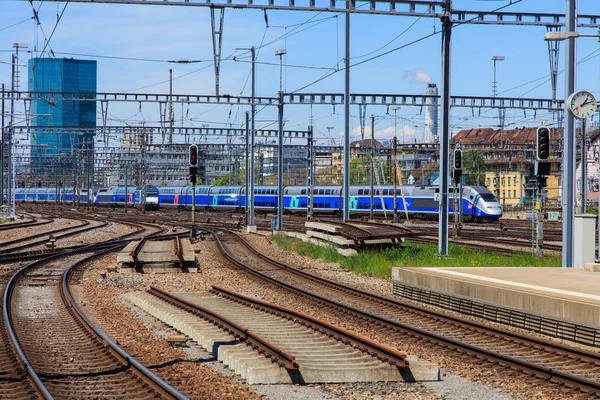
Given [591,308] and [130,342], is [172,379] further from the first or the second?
[591,308]

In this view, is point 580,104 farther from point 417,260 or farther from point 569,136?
point 417,260

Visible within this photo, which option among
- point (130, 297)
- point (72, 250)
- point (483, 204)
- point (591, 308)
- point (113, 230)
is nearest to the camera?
point (591, 308)

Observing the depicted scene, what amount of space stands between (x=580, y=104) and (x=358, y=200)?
49541 millimetres

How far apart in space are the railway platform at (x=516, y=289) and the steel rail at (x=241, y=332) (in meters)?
4.62

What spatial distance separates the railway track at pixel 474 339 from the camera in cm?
1023

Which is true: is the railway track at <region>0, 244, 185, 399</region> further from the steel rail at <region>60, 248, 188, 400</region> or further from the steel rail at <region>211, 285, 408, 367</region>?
the steel rail at <region>211, 285, 408, 367</region>

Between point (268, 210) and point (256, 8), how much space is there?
57.3 meters

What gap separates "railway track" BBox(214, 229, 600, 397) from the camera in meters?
10.2

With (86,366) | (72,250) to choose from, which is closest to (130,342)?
(86,366)

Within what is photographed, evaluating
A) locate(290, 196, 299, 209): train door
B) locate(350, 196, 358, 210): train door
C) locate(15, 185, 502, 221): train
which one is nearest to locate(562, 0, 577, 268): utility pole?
locate(15, 185, 502, 221): train

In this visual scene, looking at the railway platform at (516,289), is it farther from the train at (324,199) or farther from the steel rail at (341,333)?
the train at (324,199)

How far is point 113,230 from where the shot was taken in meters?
51.0

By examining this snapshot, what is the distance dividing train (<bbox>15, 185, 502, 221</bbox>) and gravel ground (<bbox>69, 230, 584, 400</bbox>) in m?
22.8

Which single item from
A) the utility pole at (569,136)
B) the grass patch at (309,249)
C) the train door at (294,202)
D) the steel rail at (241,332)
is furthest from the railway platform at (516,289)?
the train door at (294,202)
